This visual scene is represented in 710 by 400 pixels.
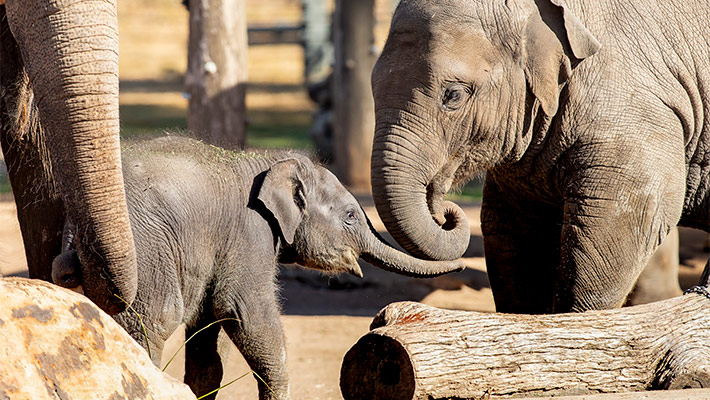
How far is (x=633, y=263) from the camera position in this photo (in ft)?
15.9

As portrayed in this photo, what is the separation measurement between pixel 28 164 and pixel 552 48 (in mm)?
2383

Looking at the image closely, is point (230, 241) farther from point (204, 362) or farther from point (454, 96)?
point (454, 96)

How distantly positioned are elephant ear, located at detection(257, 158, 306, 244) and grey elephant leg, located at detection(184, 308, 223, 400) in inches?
25.0

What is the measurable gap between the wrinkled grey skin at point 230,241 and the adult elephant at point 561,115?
1.26 feet

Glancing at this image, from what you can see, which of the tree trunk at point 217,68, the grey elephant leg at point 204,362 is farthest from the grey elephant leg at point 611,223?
the tree trunk at point 217,68

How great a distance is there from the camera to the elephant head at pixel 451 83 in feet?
15.3

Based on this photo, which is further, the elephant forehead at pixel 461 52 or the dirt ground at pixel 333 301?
the dirt ground at pixel 333 301

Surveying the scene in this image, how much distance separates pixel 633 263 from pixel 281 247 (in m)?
1.70

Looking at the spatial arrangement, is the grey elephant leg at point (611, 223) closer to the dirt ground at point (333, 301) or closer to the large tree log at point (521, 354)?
the large tree log at point (521, 354)

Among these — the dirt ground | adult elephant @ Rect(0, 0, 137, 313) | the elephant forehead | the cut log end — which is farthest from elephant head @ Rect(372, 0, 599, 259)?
adult elephant @ Rect(0, 0, 137, 313)

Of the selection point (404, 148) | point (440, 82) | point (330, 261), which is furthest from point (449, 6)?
point (330, 261)

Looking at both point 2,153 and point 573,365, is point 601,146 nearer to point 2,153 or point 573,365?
point 573,365

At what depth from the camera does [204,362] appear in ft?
16.3

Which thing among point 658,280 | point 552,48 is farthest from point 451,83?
point 658,280
